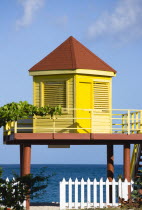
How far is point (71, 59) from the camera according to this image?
3077cm

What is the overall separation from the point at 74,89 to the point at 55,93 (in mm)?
1010

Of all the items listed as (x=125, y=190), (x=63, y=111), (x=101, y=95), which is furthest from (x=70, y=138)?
(x=125, y=190)

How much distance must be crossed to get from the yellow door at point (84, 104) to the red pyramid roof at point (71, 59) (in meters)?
0.97

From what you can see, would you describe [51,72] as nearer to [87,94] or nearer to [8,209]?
[87,94]

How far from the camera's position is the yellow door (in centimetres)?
3006

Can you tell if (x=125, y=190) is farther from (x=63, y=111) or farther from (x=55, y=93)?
(x=55, y=93)

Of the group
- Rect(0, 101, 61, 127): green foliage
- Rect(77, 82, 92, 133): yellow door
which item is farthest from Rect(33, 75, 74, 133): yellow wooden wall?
Rect(0, 101, 61, 127): green foliage

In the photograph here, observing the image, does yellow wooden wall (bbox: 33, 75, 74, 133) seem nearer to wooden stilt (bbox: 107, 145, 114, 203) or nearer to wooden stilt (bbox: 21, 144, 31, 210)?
wooden stilt (bbox: 21, 144, 31, 210)

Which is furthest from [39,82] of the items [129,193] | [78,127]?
[129,193]

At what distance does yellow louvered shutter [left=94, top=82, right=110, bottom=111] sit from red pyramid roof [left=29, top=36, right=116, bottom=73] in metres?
0.83

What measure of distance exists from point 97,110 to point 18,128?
12.4 feet

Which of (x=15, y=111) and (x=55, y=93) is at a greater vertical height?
(x=55, y=93)

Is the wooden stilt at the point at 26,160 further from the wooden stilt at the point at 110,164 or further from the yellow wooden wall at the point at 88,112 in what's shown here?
the wooden stilt at the point at 110,164

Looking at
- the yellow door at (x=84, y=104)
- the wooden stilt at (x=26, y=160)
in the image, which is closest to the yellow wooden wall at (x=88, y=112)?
the yellow door at (x=84, y=104)
